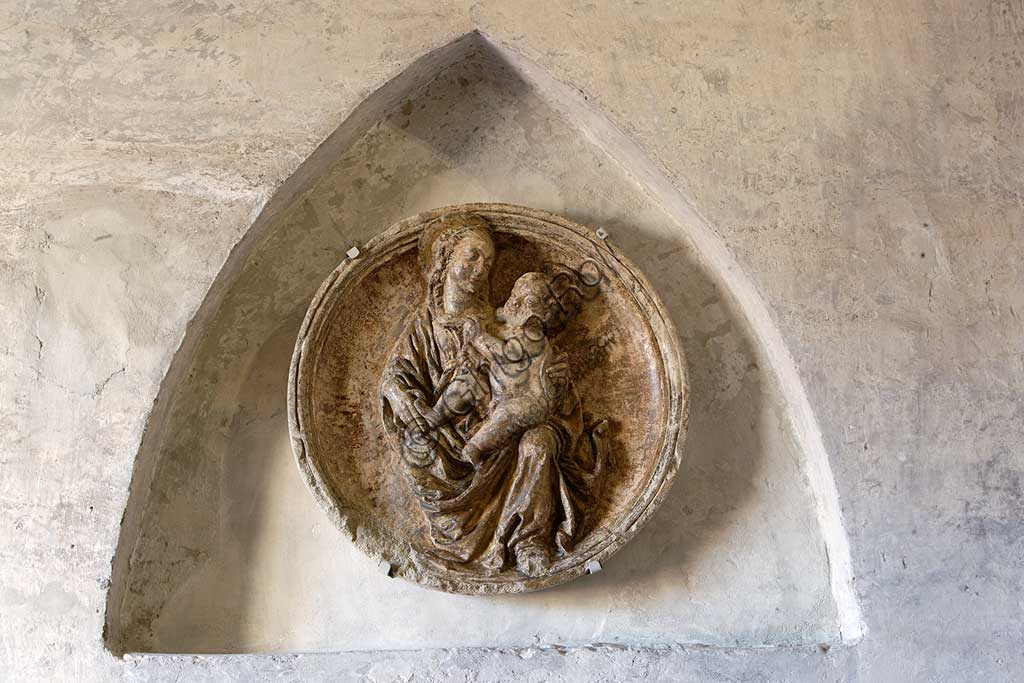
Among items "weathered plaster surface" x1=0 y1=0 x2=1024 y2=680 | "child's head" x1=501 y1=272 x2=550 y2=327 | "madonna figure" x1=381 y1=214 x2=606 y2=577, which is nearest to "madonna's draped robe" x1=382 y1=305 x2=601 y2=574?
"madonna figure" x1=381 y1=214 x2=606 y2=577

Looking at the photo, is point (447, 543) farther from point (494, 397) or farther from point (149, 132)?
point (149, 132)

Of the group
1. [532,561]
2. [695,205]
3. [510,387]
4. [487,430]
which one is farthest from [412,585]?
[695,205]

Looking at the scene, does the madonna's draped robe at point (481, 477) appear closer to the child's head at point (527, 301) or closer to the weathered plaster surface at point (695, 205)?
the child's head at point (527, 301)

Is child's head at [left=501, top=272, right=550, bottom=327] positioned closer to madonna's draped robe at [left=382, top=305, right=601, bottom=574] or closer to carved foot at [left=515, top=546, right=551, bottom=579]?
madonna's draped robe at [left=382, top=305, right=601, bottom=574]

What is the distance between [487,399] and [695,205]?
3.29 ft

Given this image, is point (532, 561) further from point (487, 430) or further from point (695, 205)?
point (695, 205)

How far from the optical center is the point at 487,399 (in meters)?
3.10

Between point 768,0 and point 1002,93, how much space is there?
92 centimetres

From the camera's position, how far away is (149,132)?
319 cm

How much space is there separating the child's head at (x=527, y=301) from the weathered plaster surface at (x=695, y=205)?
0.63 meters

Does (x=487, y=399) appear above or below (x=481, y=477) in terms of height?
above

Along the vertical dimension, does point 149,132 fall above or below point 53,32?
below

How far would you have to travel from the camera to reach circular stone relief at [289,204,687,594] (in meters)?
3.08

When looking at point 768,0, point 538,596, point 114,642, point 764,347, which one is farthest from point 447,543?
point 768,0
